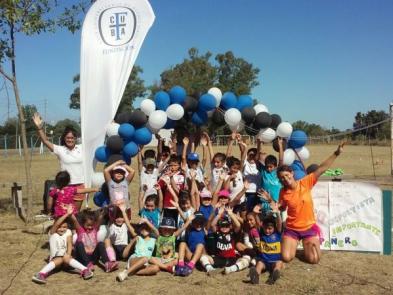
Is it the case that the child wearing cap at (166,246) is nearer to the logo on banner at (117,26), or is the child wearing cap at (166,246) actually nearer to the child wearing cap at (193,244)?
the child wearing cap at (193,244)

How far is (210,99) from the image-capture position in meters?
7.71

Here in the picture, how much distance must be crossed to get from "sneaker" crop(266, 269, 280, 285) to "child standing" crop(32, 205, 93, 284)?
2377 millimetres

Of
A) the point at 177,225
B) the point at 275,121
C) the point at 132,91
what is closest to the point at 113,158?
the point at 177,225

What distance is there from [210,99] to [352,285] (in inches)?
151

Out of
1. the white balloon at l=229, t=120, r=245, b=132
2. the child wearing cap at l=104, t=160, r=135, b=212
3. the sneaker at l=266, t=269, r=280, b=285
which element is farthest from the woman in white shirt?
the sneaker at l=266, t=269, r=280, b=285

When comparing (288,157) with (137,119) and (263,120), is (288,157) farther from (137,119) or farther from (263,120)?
(137,119)

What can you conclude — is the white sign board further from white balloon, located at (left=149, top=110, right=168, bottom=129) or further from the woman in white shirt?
the woman in white shirt

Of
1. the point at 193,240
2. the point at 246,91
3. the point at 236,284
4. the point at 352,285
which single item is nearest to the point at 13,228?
the point at 193,240

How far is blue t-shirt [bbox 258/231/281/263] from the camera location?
5.95 metres

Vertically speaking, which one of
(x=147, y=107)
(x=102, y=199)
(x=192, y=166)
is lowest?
(x=102, y=199)

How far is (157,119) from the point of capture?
7309mm

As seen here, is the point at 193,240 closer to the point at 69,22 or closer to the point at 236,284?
the point at 236,284

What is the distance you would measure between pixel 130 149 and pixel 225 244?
2173 mm

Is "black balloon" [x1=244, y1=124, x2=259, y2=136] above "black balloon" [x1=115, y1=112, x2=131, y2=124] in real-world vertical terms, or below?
below
